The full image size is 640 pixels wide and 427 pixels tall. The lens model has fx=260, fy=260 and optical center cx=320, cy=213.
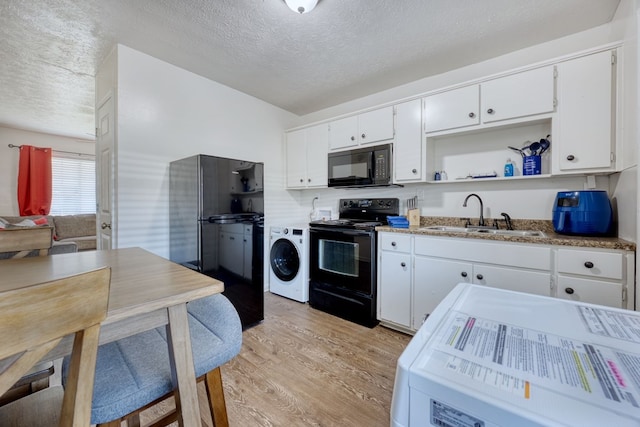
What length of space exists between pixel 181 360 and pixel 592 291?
87.3 inches

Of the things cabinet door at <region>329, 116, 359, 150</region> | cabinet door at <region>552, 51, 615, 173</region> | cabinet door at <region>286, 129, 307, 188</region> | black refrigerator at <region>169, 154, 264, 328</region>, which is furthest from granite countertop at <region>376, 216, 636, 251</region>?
cabinet door at <region>286, 129, 307, 188</region>

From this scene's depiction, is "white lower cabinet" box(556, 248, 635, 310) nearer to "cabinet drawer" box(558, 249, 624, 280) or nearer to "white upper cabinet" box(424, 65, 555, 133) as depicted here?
"cabinet drawer" box(558, 249, 624, 280)

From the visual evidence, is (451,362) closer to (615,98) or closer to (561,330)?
(561,330)

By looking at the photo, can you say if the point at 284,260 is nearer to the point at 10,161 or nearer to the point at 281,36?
the point at 281,36

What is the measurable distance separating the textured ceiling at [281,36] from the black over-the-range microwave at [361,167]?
78 centimetres

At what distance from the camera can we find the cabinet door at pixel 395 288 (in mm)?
2279

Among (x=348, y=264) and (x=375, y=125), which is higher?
(x=375, y=125)

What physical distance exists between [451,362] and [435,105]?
7.78ft

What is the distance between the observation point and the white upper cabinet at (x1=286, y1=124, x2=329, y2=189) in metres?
3.21

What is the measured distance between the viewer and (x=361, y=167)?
283cm

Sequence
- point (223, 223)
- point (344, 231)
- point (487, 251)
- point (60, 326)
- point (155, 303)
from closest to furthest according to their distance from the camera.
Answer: point (60, 326) < point (155, 303) < point (487, 251) < point (223, 223) < point (344, 231)

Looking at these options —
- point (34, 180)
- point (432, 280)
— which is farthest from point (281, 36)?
point (34, 180)

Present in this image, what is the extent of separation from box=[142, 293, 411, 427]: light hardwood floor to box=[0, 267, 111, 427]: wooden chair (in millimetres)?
1075

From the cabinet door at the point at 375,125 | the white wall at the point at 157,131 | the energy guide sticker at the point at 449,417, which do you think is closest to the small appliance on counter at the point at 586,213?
the cabinet door at the point at 375,125
